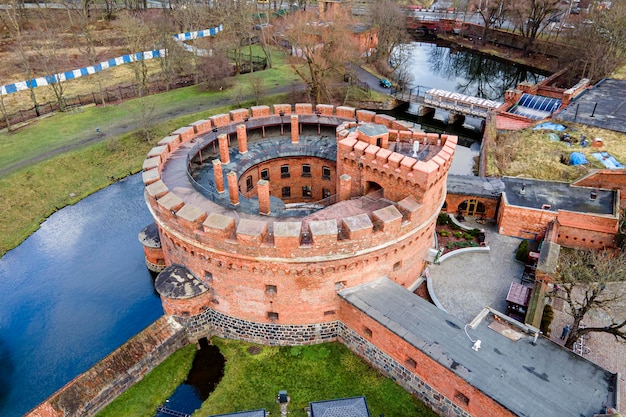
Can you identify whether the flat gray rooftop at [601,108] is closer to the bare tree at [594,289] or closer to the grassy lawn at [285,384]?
the bare tree at [594,289]

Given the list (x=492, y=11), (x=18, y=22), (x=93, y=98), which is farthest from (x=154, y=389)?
(x=492, y=11)

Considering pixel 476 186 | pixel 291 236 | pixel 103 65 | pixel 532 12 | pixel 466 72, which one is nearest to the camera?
pixel 291 236

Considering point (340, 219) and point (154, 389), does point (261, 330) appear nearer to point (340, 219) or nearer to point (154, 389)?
point (154, 389)

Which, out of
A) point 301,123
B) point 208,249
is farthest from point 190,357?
point 301,123

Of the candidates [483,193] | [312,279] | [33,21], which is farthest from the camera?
[33,21]

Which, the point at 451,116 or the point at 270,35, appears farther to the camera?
the point at 270,35

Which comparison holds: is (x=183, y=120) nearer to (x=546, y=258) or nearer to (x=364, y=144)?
(x=364, y=144)
